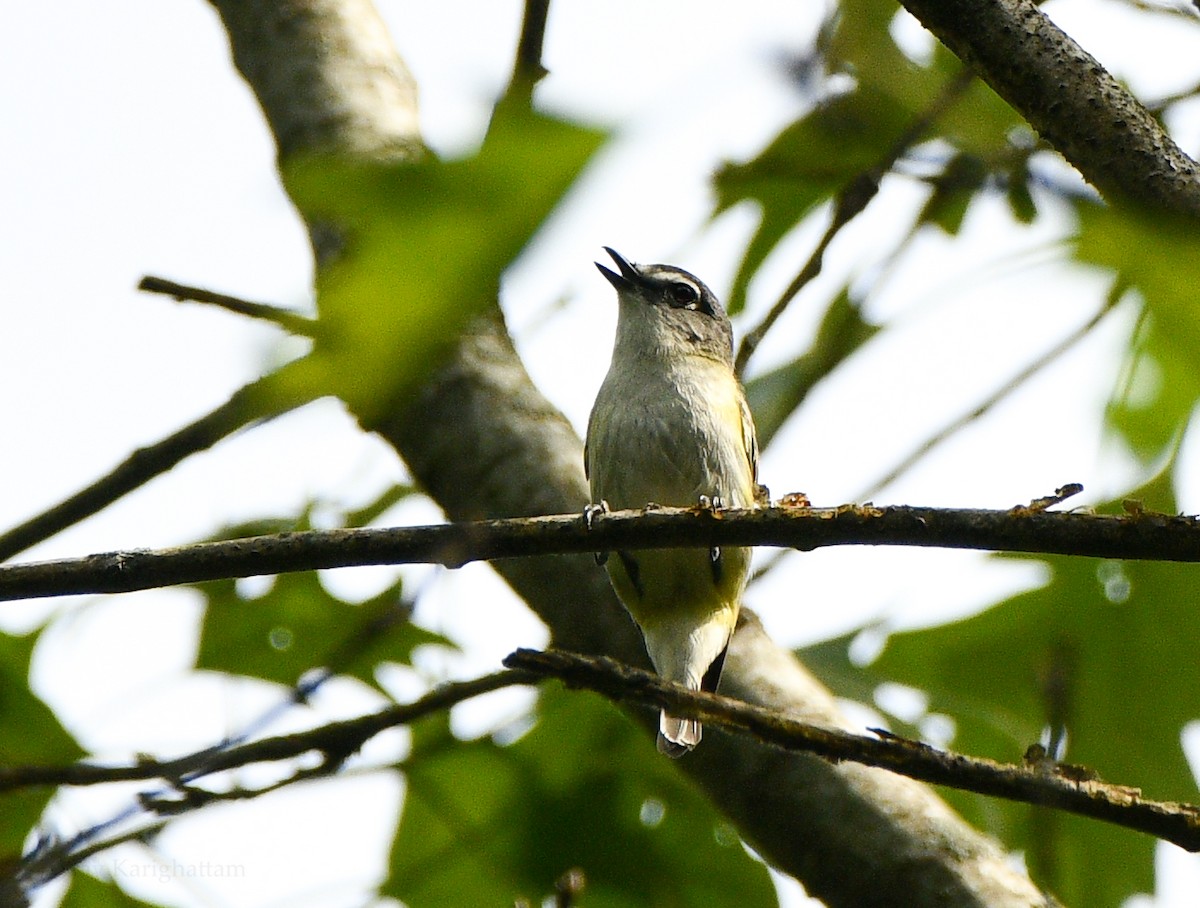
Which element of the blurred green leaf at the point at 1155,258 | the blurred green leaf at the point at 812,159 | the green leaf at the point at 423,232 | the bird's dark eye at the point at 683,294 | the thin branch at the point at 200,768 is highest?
the bird's dark eye at the point at 683,294

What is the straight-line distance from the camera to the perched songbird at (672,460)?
5316mm

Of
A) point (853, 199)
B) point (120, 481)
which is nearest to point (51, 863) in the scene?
point (120, 481)

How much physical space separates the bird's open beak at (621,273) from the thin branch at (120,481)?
3.44m

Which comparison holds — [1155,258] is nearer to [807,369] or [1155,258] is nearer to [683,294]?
[807,369]

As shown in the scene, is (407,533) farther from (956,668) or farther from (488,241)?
(956,668)

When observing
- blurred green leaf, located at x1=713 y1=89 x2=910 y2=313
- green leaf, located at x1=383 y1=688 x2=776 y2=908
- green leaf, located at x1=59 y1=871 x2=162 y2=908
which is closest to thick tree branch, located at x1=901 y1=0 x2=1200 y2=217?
blurred green leaf, located at x1=713 y1=89 x2=910 y2=313

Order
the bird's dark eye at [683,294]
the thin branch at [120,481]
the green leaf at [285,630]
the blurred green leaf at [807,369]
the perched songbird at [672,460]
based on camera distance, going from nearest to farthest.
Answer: the thin branch at [120,481] → the blurred green leaf at [807,369] → the perched songbird at [672,460] → the green leaf at [285,630] → the bird's dark eye at [683,294]

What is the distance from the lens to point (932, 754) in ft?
7.72

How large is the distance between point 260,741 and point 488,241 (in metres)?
3.38

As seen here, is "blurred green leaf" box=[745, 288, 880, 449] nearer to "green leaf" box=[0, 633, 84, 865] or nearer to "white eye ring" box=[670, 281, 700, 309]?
"white eye ring" box=[670, 281, 700, 309]

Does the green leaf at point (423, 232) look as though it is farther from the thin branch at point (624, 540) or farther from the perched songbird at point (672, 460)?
the perched songbird at point (672, 460)

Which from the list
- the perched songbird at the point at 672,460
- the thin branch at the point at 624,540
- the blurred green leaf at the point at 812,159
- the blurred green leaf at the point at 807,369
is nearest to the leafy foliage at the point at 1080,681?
the perched songbird at the point at 672,460

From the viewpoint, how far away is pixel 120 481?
→ 3.99 m

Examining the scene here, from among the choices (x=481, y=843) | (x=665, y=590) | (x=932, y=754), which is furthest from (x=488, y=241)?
(x=665, y=590)
